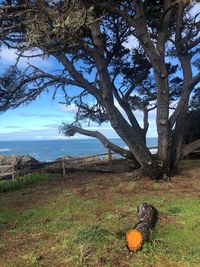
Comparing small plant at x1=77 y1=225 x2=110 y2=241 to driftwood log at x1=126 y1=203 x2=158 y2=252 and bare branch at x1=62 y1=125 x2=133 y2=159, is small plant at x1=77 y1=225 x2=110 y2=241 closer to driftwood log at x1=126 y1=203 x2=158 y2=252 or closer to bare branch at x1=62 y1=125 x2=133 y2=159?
driftwood log at x1=126 y1=203 x2=158 y2=252

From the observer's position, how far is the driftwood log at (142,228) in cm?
612

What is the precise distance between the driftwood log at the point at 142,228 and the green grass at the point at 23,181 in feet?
20.9

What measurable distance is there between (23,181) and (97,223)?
673 cm

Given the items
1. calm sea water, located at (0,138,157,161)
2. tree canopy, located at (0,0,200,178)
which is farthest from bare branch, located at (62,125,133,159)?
calm sea water, located at (0,138,157,161)

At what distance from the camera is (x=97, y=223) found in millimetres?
7641

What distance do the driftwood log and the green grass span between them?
20.9 ft

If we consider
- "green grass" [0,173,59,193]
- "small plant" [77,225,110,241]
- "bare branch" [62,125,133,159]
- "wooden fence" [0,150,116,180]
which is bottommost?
"small plant" [77,225,110,241]

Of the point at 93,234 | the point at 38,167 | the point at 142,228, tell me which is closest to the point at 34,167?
the point at 38,167

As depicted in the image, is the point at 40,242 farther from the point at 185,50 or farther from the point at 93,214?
the point at 185,50

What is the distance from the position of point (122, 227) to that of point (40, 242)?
1579 mm

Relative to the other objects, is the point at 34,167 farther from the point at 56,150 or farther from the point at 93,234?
the point at 56,150

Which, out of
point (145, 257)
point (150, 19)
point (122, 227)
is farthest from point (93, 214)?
point (150, 19)

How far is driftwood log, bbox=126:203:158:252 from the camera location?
241 inches

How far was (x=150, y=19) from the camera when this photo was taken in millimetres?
12930
